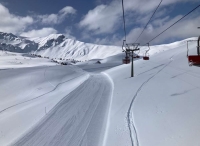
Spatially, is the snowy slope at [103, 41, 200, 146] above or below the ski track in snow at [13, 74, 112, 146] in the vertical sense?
above

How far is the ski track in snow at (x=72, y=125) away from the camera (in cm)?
1137

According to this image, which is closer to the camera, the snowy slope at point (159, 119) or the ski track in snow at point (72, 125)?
the snowy slope at point (159, 119)

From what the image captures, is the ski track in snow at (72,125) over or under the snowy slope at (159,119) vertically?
under

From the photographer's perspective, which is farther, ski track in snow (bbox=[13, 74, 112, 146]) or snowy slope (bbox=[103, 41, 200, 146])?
ski track in snow (bbox=[13, 74, 112, 146])

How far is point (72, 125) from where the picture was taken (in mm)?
Result: 13461

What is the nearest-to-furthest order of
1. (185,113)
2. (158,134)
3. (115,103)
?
(158,134) < (185,113) < (115,103)

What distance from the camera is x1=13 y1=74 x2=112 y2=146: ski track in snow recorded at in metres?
11.4

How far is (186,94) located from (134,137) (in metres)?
6.65

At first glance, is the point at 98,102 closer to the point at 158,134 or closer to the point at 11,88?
the point at 158,134

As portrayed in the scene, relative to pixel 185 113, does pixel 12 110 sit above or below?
below

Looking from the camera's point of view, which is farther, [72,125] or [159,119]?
[72,125]

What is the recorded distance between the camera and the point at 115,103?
18.1 m

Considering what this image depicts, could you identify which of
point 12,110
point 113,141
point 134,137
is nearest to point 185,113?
point 134,137

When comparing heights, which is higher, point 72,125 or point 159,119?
point 159,119
